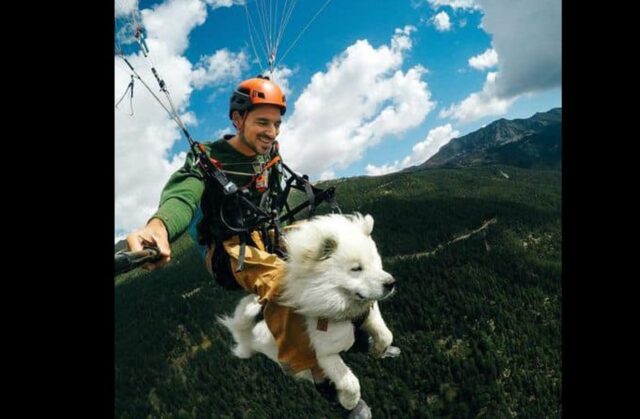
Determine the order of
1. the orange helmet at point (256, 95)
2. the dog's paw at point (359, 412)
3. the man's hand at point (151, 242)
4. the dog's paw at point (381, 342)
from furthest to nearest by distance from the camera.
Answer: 1. the dog's paw at point (381, 342)
2. the orange helmet at point (256, 95)
3. the dog's paw at point (359, 412)
4. the man's hand at point (151, 242)

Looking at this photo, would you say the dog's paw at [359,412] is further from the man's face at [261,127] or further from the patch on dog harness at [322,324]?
the man's face at [261,127]

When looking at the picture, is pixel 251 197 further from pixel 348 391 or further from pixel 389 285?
pixel 348 391

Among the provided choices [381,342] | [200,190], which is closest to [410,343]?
[381,342]

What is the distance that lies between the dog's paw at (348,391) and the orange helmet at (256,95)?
5.24ft

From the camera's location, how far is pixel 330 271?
2.30 m

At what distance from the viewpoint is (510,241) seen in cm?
5275

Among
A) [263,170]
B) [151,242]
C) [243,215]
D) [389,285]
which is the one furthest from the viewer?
[263,170]

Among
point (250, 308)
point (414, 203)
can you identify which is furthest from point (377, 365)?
point (414, 203)

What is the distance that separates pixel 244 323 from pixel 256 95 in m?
1.45

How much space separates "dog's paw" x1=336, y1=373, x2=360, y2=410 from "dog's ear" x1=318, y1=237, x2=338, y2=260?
0.65 metres

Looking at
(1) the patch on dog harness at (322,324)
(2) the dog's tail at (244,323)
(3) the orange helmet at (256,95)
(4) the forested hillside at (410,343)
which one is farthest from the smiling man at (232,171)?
(4) the forested hillside at (410,343)

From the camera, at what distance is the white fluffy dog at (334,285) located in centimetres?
224
